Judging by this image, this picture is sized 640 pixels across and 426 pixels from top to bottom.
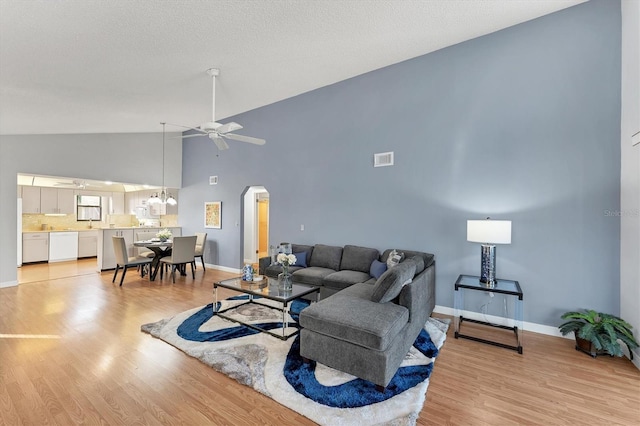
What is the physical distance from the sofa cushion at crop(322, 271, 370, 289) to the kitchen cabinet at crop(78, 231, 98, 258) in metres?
7.94

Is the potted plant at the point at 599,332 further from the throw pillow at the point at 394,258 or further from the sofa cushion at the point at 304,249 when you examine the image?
the sofa cushion at the point at 304,249

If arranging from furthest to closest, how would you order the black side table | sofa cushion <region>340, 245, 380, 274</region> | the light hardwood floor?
sofa cushion <region>340, 245, 380, 274</region>, the black side table, the light hardwood floor

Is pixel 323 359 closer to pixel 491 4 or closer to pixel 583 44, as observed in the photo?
pixel 491 4

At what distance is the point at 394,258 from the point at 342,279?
0.81 meters

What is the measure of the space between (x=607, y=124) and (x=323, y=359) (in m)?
3.96

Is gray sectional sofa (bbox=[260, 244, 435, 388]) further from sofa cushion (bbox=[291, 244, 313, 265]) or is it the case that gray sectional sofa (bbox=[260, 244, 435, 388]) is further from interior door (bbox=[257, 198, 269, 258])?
interior door (bbox=[257, 198, 269, 258])

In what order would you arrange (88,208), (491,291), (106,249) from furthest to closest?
(88,208) → (106,249) → (491,291)

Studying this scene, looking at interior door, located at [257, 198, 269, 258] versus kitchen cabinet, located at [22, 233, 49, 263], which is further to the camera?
interior door, located at [257, 198, 269, 258]

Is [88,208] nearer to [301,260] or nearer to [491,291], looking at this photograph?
[301,260]

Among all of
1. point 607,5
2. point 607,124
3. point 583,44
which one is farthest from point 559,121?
point 607,5

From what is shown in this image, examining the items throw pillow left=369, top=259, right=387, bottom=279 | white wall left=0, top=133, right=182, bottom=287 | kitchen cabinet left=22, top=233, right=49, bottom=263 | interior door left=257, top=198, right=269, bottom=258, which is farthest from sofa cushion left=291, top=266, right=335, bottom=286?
kitchen cabinet left=22, top=233, right=49, bottom=263

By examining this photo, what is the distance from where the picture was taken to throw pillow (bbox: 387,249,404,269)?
13.2 ft

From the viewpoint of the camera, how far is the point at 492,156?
3.75 meters

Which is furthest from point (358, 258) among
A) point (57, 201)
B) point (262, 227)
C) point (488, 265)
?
point (57, 201)
